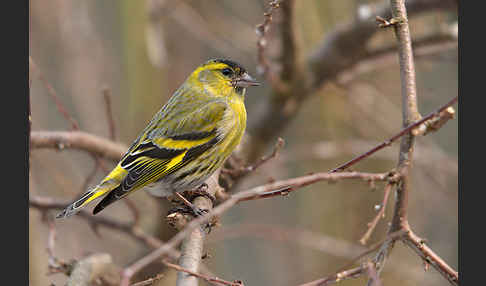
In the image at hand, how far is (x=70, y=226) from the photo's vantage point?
5871 mm

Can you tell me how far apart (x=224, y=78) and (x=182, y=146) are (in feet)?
2.32

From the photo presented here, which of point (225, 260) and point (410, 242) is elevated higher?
point (225, 260)

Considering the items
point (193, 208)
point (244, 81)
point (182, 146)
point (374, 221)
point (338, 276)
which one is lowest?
point (338, 276)

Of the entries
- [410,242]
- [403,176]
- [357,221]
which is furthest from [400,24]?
[357,221]

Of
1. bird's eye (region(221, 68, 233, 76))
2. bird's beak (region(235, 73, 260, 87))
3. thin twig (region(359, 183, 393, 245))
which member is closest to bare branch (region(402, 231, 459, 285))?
thin twig (region(359, 183, 393, 245))

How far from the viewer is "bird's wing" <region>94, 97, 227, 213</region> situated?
3457mm

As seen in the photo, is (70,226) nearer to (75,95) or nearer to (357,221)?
(75,95)

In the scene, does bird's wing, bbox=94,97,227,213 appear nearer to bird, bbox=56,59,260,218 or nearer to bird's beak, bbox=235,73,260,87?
bird, bbox=56,59,260,218

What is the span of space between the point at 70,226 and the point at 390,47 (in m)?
3.72

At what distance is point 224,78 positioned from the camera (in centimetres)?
407

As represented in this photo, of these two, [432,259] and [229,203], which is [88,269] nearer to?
[229,203]

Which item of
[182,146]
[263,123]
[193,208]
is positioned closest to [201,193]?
[193,208]

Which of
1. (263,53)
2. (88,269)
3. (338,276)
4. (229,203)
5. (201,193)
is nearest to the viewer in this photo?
(229,203)

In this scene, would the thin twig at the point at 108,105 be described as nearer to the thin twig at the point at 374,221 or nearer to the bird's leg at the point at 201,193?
the bird's leg at the point at 201,193
